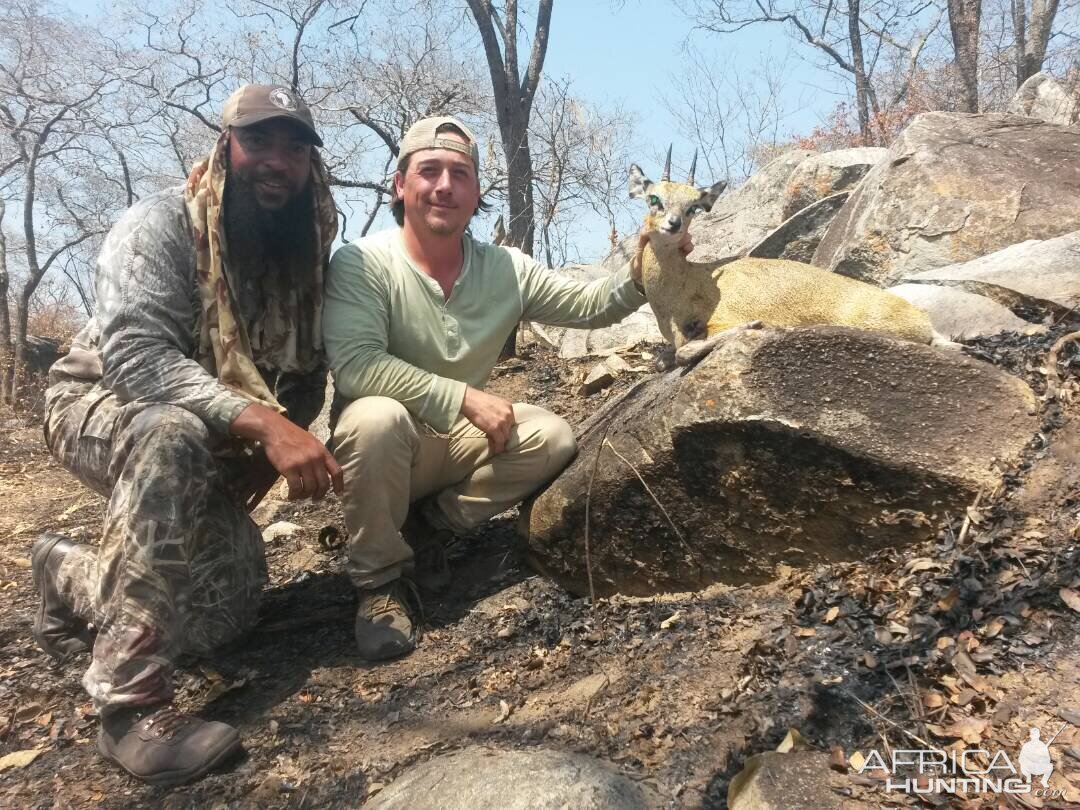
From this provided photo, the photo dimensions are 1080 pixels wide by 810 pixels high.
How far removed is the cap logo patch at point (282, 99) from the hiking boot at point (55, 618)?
221 centimetres

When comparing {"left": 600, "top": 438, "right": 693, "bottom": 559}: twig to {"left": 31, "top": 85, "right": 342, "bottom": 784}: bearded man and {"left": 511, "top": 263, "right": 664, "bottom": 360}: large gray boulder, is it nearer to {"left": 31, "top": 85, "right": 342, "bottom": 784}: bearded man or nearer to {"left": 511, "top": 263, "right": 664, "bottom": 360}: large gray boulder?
{"left": 31, "top": 85, "right": 342, "bottom": 784}: bearded man

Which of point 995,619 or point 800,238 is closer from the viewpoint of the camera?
point 995,619

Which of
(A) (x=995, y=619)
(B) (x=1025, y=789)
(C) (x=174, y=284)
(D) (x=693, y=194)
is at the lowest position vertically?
(B) (x=1025, y=789)

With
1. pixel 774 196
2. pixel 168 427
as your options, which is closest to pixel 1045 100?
pixel 774 196

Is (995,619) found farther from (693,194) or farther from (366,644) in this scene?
(693,194)

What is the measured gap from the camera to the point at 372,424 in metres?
3.35

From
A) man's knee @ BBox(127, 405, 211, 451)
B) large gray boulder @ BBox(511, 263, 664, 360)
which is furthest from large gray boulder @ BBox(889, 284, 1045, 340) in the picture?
man's knee @ BBox(127, 405, 211, 451)

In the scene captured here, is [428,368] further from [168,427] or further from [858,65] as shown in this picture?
[858,65]

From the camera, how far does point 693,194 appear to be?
4742mm

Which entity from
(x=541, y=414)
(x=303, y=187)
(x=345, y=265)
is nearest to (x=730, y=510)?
(x=541, y=414)

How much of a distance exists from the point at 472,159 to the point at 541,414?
1339mm

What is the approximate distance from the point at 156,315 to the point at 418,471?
1338 mm

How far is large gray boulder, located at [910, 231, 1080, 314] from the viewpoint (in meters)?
4.27

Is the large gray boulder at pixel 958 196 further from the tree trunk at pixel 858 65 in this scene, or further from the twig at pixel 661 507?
the tree trunk at pixel 858 65
